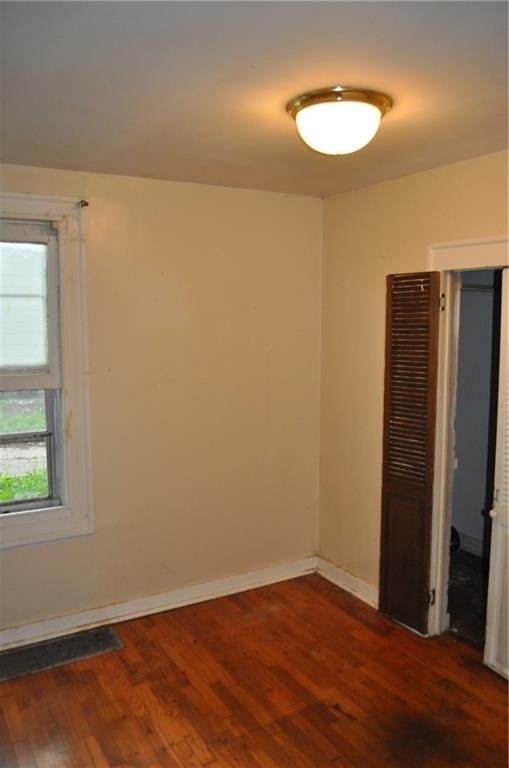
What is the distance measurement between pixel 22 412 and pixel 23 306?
22.0 inches

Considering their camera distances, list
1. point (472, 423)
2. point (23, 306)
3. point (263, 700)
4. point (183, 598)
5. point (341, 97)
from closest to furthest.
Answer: point (341, 97), point (263, 700), point (23, 306), point (183, 598), point (472, 423)

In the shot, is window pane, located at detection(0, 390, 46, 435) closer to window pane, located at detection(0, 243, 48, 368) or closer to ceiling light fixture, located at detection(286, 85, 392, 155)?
window pane, located at detection(0, 243, 48, 368)

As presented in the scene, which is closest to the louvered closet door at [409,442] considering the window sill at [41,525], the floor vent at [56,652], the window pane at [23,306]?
the floor vent at [56,652]

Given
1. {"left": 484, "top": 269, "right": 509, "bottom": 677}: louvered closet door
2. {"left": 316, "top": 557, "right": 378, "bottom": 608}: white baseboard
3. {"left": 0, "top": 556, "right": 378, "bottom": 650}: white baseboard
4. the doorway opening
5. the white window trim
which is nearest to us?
{"left": 484, "top": 269, "right": 509, "bottom": 677}: louvered closet door

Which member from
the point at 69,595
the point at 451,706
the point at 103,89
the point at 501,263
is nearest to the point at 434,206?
the point at 501,263

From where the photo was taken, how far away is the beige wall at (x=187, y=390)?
3266 mm

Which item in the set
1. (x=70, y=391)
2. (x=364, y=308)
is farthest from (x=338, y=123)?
(x=70, y=391)

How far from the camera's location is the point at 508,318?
278 cm

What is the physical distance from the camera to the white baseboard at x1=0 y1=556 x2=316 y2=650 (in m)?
3.20

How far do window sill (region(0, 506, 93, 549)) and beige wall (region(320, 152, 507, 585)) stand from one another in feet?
5.22

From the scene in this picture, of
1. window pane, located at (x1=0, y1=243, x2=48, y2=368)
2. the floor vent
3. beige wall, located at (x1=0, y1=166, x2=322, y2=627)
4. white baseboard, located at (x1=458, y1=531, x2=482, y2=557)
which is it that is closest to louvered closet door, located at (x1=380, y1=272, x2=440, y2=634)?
beige wall, located at (x1=0, y1=166, x2=322, y2=627)

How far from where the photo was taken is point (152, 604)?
354 cm

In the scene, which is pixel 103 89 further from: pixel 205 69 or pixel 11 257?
pixel 11 257

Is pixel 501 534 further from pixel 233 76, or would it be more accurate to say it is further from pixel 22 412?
pixel 22 412
